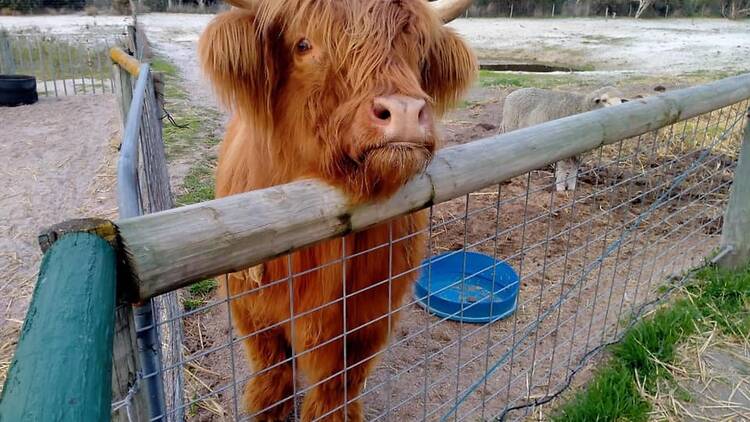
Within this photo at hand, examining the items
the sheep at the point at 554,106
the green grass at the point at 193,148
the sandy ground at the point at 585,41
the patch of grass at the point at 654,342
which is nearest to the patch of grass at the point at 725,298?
the patch of grass at the point at 654,342

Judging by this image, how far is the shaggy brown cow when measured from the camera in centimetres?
150

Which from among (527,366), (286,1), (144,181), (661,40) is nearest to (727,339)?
(527,366)

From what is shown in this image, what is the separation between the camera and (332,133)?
Result: 170 cm

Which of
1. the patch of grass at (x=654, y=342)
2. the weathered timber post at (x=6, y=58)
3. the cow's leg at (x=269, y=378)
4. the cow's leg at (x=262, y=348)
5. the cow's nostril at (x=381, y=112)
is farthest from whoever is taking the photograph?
the weathered timber post at (x=6, y=58)

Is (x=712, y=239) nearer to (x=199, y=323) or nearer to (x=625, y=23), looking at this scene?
(x=199, y=323)

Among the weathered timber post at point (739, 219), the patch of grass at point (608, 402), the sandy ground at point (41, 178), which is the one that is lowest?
the sandy ground at point (41, 178)

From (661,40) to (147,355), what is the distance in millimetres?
25429

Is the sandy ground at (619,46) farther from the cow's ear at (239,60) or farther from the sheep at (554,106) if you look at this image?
the cow's ear at (239,60)

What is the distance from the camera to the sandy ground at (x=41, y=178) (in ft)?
12.7

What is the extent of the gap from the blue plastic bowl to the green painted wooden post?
2685 millimetres

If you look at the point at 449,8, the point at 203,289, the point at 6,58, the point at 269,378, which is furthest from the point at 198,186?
the point at 6,58

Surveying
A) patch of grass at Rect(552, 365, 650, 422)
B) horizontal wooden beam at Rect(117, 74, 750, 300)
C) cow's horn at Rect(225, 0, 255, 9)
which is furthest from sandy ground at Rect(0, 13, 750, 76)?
horizontal wooden beam at Rect(117, 74, 750, 300)

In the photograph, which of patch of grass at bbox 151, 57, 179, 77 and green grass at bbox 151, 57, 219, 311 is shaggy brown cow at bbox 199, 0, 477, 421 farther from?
patch of grass at bbox 151, 57, 179, 77

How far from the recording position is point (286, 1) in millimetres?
1889
